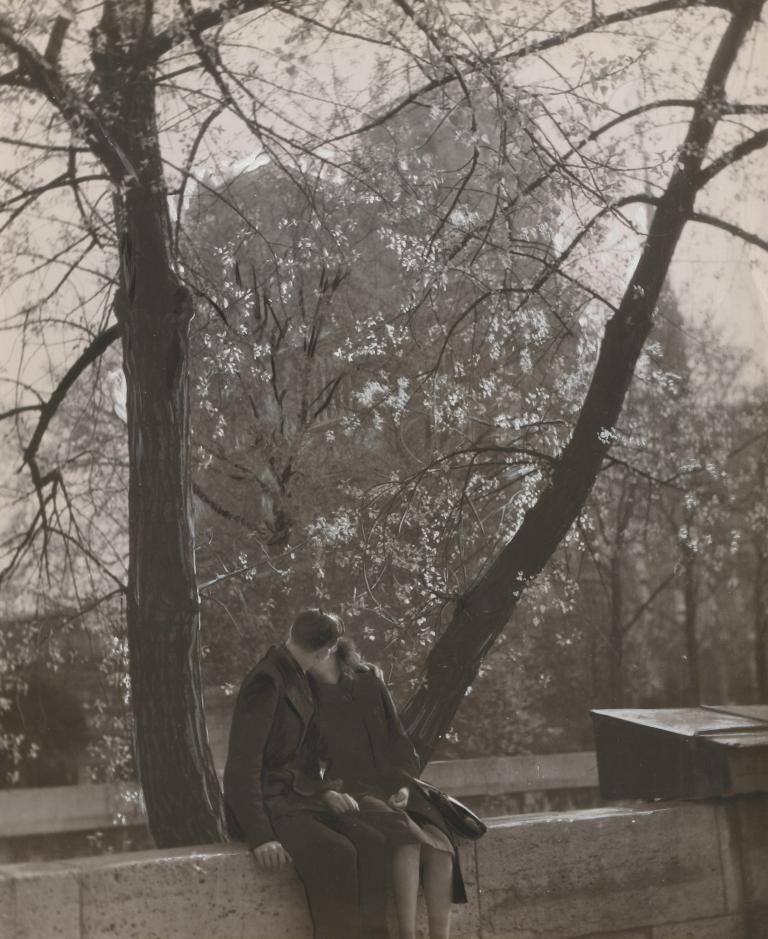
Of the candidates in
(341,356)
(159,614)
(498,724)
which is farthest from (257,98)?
(498,724)

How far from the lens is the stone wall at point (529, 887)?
3318mm

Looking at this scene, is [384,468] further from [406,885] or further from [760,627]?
[760,627]

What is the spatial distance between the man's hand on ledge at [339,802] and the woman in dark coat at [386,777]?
0.06 metres

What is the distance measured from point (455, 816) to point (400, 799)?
18 centimetres

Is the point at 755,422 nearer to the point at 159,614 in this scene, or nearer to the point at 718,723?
the point at 718,723

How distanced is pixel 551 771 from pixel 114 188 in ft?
9.15

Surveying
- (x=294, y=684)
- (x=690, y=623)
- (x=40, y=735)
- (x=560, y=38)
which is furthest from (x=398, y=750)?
(x=560, y=38)

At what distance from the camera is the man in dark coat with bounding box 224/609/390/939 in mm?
3568

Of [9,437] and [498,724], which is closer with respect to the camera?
[9,437]

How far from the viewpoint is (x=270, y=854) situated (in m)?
3.54

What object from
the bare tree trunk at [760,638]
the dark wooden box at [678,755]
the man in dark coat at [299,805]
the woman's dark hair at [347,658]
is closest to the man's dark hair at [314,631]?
the man in dark coat at [299,805]

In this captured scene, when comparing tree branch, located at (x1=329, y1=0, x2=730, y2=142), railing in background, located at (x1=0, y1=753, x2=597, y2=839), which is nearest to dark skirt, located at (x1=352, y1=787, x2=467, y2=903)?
railing in background, located at (x1=0, y1=753, x2=597, y2=839)

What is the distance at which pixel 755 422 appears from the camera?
5.57 metres

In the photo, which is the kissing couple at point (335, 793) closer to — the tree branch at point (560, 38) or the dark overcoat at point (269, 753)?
the dark overcoat at point (269, 753)
